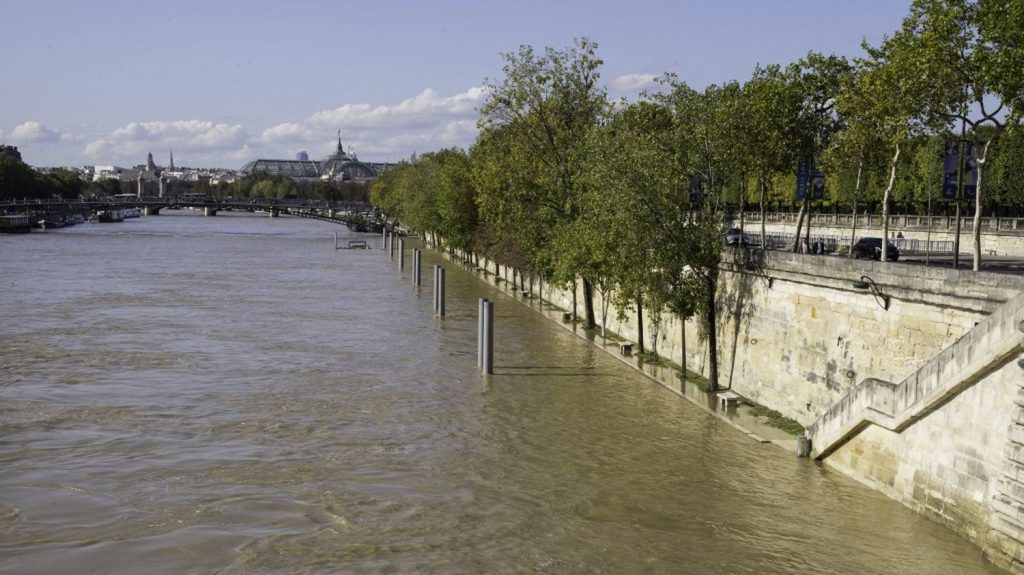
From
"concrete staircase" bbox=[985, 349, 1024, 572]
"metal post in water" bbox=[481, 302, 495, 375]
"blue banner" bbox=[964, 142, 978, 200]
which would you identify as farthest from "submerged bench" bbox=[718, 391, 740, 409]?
"concrete staircase" bbox=[985, 349, 1024, 572]

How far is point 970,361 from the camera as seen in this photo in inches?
669

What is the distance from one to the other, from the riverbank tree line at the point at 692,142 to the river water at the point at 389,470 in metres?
3.83

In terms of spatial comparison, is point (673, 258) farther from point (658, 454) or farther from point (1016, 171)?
point (1016, 171)

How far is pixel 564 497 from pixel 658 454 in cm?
399

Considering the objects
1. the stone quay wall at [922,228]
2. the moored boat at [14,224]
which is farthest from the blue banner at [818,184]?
the moored boat at [14,224]

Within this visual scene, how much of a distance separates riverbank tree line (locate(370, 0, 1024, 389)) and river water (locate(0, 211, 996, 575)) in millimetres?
3831

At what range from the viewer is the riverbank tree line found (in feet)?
86.5

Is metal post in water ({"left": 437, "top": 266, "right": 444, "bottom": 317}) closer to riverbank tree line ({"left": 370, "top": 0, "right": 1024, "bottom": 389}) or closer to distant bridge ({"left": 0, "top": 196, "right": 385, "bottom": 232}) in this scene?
riverbank tree line ({"left": 370, "top": 0, "right": 1024, "bottom": 389})

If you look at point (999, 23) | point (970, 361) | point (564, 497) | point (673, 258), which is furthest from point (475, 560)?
point (999, 23)

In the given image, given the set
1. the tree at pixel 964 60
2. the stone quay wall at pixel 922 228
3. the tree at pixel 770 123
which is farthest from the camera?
the stone quay wall at pixel 922 228

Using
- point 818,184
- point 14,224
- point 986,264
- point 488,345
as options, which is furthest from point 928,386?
point 14,224

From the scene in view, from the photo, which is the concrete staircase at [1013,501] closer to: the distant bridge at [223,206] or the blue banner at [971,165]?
the blue banner at [971,165]

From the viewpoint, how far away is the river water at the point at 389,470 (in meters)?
17.1

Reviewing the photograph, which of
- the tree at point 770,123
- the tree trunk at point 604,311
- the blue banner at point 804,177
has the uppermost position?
the tree at point 770,123
